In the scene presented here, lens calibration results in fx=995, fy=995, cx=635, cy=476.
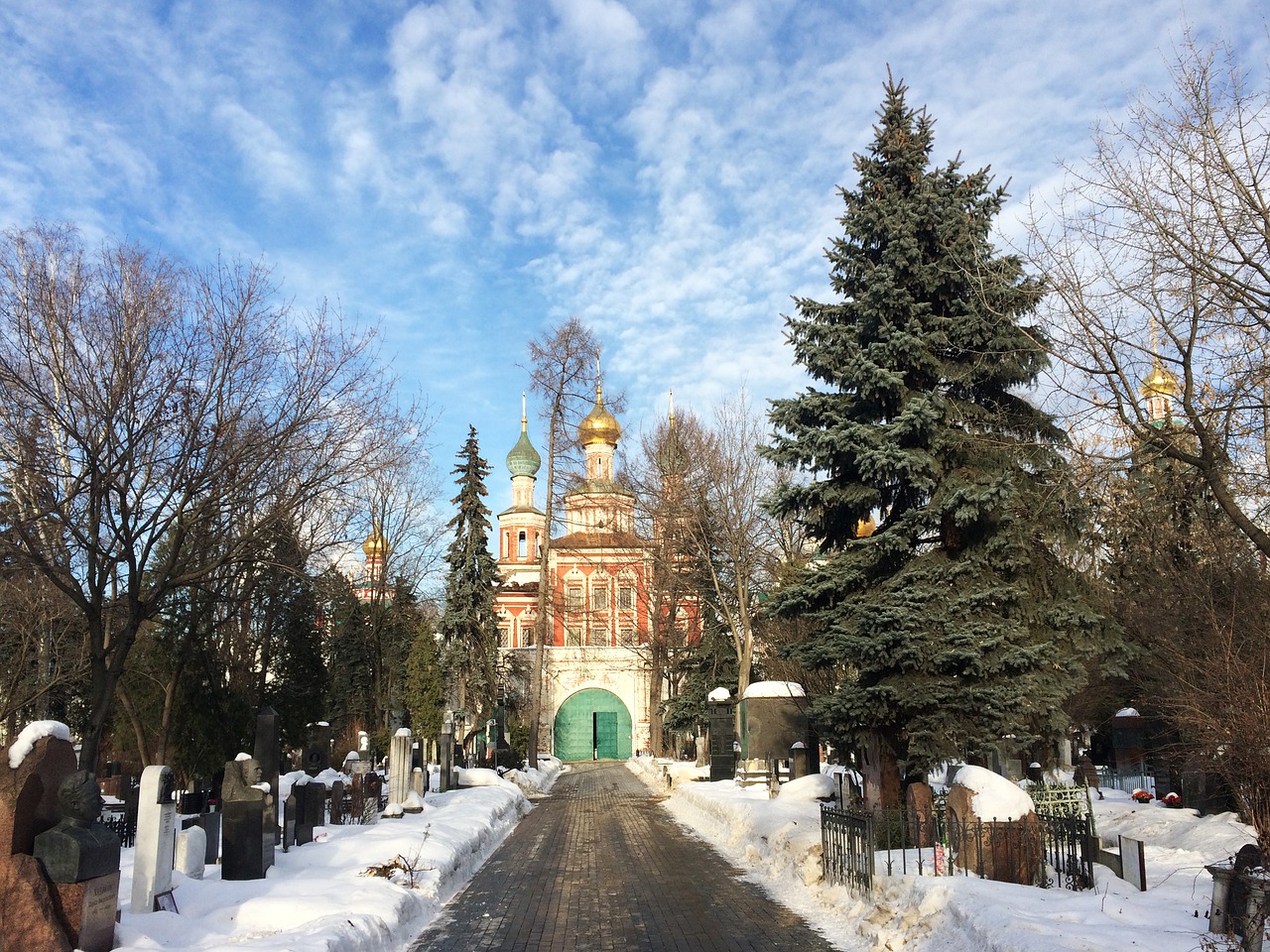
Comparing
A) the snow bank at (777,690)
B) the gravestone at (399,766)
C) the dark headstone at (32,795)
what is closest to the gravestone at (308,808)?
the gravestone at (399,766)

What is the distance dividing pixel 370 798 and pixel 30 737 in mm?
11169

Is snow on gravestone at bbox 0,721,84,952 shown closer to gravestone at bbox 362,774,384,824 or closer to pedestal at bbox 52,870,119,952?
pedestal at bbox 52,870,119,952

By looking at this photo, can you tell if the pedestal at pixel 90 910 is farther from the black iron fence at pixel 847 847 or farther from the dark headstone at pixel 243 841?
the black iron fence at pixel 847 847

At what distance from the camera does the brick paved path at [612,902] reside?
8609 mm

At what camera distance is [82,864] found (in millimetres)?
6617

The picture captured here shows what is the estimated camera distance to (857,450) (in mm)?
13430

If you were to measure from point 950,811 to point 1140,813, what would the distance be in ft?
23.9

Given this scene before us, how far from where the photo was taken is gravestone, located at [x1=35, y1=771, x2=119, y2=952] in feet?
21.5

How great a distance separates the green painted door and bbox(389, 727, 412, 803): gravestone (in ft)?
123

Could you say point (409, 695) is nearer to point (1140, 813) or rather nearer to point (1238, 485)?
point (1140, 813)

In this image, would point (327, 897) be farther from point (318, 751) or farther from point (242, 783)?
point (318, 751)

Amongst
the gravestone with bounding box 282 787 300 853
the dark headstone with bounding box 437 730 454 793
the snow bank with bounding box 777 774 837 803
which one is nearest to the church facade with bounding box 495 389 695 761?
the dark headstone with bounding box 437 730 454 793

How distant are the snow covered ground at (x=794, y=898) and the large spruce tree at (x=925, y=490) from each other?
218 cm

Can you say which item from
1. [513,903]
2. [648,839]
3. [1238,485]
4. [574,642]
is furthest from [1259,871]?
[574,642]
